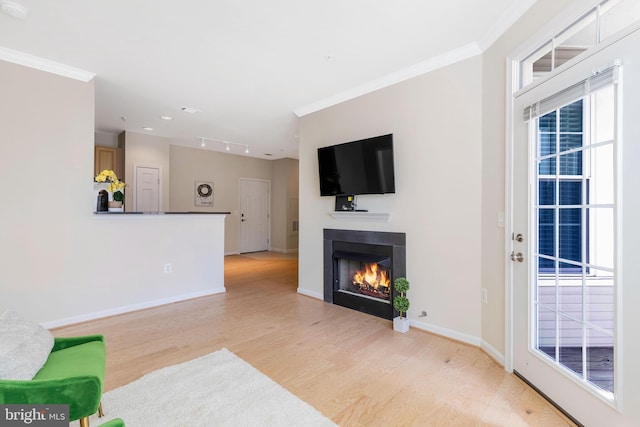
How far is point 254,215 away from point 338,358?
20.6ft

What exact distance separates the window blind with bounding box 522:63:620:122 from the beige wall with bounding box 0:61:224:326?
3.97 m

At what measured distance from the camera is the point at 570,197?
5.69ft

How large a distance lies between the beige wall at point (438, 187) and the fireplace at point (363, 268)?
132 mm

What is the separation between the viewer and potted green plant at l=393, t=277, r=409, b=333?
9.53 feet

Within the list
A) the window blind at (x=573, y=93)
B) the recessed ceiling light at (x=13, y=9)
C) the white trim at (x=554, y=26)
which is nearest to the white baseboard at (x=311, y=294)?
the window blind at (x=573, y=93)

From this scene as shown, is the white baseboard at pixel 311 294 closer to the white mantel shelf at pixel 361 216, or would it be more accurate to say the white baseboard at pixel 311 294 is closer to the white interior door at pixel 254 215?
the white mantel shelf at pixel 361 216

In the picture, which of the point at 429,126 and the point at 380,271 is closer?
the point at 429,126

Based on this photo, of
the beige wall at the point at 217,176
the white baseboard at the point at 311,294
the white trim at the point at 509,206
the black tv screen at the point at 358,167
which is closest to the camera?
the white trim at the point at 509,206

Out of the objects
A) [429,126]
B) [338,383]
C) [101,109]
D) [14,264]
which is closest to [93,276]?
[14,264]

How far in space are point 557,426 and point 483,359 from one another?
0.75 m

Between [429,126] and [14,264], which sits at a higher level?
[429,126]

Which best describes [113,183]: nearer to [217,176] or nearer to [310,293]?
[310,293]

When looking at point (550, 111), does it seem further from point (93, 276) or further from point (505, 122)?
point (93, 276)

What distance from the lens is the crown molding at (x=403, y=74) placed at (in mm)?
2607
